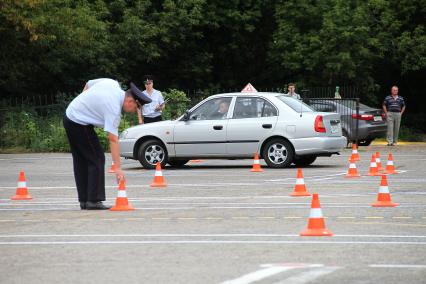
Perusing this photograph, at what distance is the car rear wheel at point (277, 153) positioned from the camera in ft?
73.7

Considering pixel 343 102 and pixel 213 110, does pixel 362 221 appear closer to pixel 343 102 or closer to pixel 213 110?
pixel 213 110

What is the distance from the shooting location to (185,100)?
34.7 m

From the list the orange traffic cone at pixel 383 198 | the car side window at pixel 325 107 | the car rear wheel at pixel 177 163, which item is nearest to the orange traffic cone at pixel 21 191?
the orange traffic cone at pixel 383 198

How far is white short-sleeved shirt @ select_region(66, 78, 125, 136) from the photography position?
1328 cm

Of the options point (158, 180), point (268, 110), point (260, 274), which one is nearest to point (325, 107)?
point (268, 110)

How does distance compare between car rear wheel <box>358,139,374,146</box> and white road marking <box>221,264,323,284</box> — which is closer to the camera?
white road marking <box>221,264,323,284</box>

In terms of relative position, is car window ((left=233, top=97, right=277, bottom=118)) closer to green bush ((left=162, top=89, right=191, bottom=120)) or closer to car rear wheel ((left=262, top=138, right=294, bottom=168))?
car rear wheel ((left=262, top=138, right=294, bottom=168))

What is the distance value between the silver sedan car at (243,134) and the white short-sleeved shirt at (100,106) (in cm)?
905

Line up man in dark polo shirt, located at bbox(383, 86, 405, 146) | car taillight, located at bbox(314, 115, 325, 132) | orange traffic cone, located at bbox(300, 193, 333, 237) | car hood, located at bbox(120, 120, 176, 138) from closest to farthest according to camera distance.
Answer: orange traffic cone, located at bbox(300, 193, 333, 237), car taillight, located at bbox(314, 115, 325, 132), car hood, located at bbox(120, 120, 176, 138), man in dark polo shirt, located at bbox(383, 86, 405, 146)

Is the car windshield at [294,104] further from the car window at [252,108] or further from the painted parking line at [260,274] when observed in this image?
the painted parking line at [260,274]

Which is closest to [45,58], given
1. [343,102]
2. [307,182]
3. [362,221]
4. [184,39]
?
[184,39]

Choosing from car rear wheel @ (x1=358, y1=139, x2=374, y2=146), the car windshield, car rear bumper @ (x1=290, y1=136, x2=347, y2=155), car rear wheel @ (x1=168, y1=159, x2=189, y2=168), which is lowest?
car rear wheel @ (x1=358, y1=139, x2=374, y2=146)

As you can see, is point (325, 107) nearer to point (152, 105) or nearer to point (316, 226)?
point (152, 105)

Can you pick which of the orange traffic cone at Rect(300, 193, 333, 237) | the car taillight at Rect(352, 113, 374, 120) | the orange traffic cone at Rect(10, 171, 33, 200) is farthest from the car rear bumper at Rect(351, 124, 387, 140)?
the orange traffic cone at Rect(300, 193, 333, 237)
